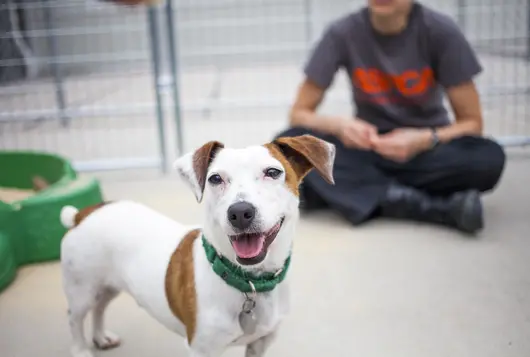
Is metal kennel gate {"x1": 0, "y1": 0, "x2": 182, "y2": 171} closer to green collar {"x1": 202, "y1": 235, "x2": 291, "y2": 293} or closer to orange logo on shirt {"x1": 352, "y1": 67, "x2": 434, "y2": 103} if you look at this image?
orange logo on shirt {"x1": 352, "y1": 67, "x2": 434, "y2": 103}

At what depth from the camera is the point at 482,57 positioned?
3.29 metres

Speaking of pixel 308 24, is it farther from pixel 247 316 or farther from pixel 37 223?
pixel 247 316

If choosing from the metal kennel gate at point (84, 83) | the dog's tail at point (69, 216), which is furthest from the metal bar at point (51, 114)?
the dog's tail at point (69, 216)

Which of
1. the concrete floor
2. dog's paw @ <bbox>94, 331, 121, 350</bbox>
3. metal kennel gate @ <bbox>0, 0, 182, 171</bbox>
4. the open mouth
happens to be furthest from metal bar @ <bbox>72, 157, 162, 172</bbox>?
the open mouth

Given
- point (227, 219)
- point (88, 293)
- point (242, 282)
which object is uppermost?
point (227, 219)

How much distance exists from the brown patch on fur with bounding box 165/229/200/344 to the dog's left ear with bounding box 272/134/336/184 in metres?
0.21

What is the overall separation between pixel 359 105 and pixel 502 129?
1.01 metres

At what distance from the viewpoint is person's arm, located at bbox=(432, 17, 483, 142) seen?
1908 mm

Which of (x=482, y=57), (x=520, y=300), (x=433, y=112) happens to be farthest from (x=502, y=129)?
(x=520, y=300)

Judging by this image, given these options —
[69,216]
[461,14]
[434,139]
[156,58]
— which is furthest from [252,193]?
[461,14]

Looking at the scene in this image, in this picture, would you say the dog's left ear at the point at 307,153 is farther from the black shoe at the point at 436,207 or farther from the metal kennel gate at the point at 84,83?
the metal kennel gate at the point at 84,83

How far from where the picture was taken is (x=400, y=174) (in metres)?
2.00

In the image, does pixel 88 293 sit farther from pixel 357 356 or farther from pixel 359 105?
pixel 359 105

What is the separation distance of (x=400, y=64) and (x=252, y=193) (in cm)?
118
